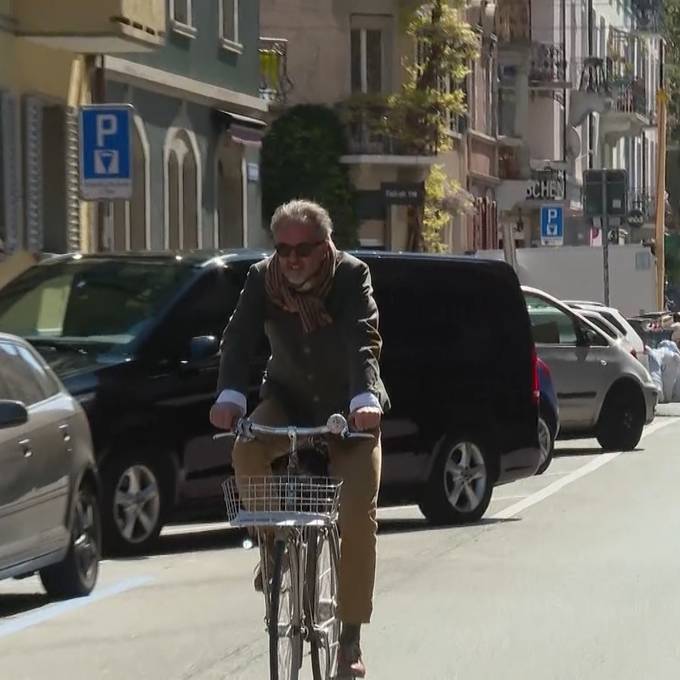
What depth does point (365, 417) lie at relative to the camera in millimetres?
7852

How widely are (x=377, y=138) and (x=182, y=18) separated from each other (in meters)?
13.4

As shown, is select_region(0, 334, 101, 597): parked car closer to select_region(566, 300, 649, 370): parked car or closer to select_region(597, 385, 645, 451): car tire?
select_region(597, 385, 645, 451): car tire

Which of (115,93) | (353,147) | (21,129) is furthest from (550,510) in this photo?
(353,147)

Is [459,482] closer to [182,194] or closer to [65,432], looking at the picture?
[65,432]

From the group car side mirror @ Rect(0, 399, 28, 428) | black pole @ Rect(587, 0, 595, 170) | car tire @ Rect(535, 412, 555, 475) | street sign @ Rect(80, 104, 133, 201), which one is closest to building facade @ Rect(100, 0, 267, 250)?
street sign @ Rect(80, 104, 133, 201)

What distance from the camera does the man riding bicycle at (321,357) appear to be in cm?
811

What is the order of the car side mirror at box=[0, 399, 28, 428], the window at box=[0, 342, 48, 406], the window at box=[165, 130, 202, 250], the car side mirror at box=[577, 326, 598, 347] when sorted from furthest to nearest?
the window at box=[165, 130, 202, 250], the car side mirror at box=[577, 326, 598, 347], the window at box=[0, 342, 48, 406], the car side mirror at box=[0, 399, 28, 428]

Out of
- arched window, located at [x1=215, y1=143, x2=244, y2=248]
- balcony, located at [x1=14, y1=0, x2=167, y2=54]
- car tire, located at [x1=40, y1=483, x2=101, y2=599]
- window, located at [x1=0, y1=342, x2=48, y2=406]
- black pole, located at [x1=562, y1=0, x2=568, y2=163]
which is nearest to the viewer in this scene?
window, located at [x1=0, y1=342, x2=48, y2=406]

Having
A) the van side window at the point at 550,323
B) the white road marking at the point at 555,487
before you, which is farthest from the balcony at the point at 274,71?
the white road marking at the point at 555,487

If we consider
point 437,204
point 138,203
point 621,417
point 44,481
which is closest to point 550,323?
point 621,417

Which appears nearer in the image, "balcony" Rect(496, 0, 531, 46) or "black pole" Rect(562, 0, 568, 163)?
"balcony" Rect(496, 0, 531, 46)

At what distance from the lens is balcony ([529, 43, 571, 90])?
2415 inches

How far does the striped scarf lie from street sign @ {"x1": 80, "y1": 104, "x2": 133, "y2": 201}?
493 inches

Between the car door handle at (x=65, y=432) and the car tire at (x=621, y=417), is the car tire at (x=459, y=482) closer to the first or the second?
the car door handle at (x=65, y=432)
